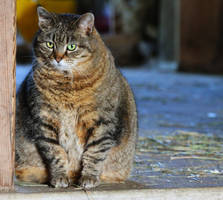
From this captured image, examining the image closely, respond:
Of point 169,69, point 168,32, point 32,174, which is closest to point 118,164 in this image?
point 32,174

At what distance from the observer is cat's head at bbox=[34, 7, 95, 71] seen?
2504 millimetres

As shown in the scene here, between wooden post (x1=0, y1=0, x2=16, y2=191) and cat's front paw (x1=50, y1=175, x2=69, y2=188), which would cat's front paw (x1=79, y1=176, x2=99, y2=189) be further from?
wooden post (x1=0, y1=0, x2=16, y2=191)

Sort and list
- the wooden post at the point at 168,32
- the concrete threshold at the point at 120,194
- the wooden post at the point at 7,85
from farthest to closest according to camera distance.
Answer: the wooden post at the point at 168,32 < the concrete threshold at the point at 120,194 < the wooden post at the point at 7,85

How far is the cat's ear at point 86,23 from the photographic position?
2543 mm

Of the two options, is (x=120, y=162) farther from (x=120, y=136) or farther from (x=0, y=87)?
(x=0, y=87)

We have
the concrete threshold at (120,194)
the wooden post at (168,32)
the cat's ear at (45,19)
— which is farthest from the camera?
the wooden post at (168,32)

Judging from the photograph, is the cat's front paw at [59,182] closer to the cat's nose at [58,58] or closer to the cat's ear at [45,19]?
the cat's nose at [58,58]

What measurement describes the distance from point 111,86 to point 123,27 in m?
8.04

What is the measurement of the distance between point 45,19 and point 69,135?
63cm

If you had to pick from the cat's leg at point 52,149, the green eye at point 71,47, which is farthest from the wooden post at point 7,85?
the green eye at point 71,47

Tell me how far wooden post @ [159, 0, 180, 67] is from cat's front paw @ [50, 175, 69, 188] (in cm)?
674

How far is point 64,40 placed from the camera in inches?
99.0

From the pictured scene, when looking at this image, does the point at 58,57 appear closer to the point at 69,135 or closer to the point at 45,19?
the point at 45,19

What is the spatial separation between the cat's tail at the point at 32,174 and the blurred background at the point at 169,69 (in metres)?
0.51
